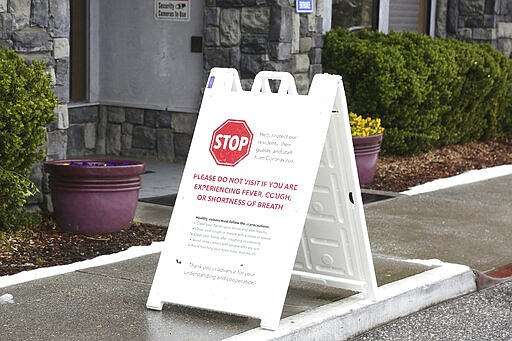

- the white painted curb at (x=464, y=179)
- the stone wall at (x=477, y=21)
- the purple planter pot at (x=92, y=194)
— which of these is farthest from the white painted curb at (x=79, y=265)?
the stone wall at (x=477, y=21)

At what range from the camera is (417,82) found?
11.2 metres

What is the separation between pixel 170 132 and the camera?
11031 mm

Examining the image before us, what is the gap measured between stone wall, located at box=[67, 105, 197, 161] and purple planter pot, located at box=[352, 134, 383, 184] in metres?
1.89

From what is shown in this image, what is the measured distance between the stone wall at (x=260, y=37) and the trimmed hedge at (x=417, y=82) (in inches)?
26.0

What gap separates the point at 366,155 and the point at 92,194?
355 cm

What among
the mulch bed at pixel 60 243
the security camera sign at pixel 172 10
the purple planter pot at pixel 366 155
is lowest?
the mulch bed at pixel 60 243

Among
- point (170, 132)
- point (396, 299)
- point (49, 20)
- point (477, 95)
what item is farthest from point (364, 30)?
point (396, 299)

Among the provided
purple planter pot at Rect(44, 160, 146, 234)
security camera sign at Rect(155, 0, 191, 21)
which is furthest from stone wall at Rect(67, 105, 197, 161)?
purple planter pot at Rect(44, 160, 146, 234)

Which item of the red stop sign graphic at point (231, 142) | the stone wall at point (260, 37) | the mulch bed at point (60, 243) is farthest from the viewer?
the stone wall at point (260, 37)

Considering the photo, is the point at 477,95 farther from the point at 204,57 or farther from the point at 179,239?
the point at 179,239

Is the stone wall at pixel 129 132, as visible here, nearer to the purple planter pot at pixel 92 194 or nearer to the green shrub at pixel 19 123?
the purple planter pot at pixel 92 194

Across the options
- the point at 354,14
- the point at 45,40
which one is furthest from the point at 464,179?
the point at 45,40

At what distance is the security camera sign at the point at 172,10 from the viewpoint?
10741 mm

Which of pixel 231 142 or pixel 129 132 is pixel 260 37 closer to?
pixel 129 132
